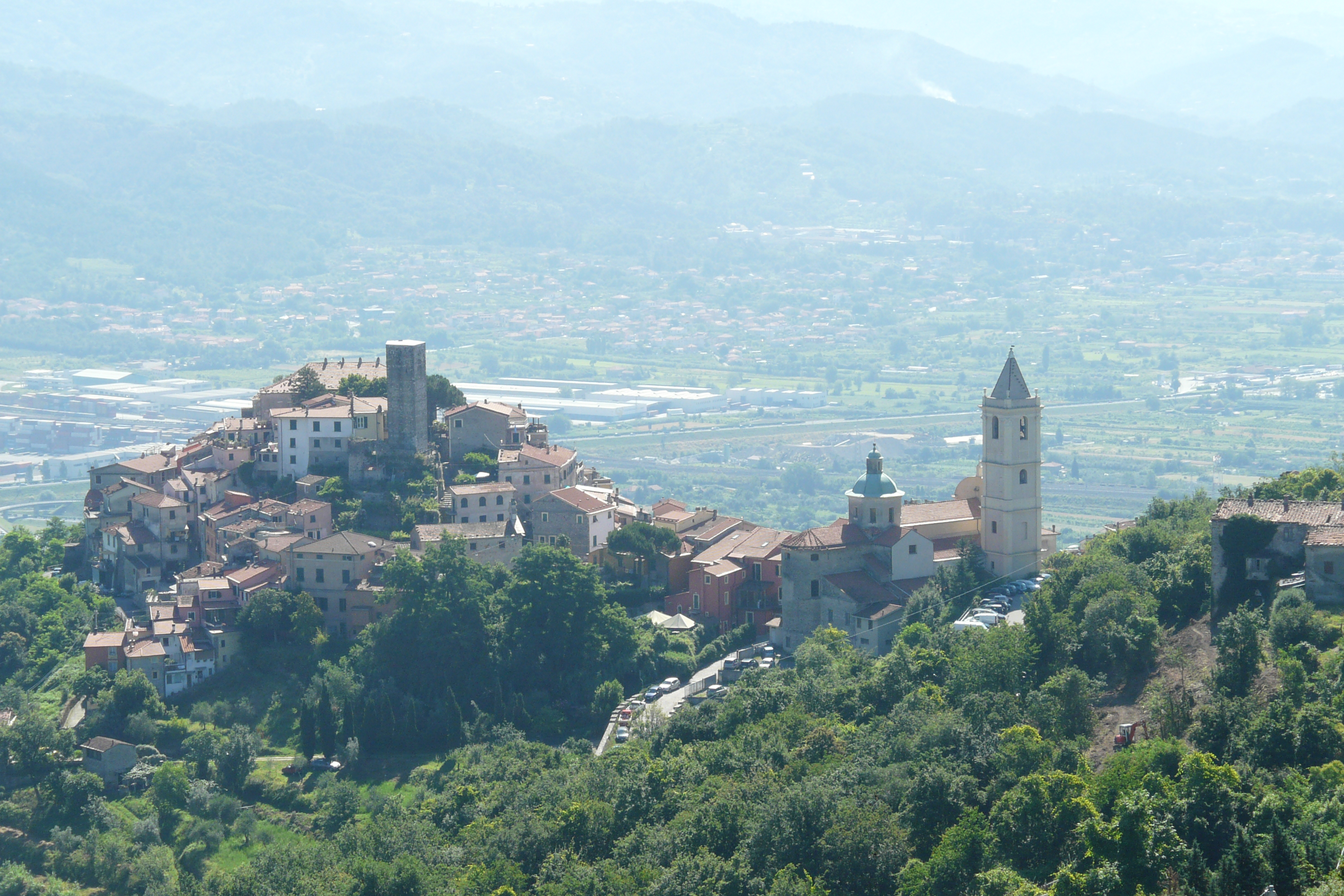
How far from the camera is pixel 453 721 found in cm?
6141

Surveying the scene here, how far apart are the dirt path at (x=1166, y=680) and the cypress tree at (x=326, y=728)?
80.1ft

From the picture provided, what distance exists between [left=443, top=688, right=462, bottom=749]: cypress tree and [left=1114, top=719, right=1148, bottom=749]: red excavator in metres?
22.8

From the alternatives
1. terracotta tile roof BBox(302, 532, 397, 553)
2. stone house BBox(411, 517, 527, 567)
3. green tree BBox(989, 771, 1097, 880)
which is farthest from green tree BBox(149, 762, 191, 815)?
green tree BBox(989, 771, 1097, 880)

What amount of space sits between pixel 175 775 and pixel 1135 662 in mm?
27655

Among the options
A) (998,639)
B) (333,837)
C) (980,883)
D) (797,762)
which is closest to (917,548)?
(998,639)

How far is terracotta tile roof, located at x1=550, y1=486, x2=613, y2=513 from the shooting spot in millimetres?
69688

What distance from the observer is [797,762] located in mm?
48469

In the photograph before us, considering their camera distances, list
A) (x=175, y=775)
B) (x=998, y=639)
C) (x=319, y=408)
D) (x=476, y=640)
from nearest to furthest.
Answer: (x=998, y=639)
(x=175, y=775)
(x=476, y=640)
(x=319, y=408)

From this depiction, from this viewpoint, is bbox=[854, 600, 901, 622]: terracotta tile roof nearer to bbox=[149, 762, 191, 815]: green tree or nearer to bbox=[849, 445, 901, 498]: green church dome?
bbox=[849, 445, 901, 498]: green church dome

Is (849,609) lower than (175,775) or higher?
higher

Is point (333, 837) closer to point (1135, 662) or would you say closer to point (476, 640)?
point (476, 640)

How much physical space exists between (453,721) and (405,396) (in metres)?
16.4

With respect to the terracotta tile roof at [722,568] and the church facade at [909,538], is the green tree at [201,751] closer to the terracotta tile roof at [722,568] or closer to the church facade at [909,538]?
the terracotta tile roof at [722,568]

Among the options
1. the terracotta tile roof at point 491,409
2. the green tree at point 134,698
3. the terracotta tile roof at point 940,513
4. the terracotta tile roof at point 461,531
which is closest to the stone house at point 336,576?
the terracotta tile roof at point 461,531
